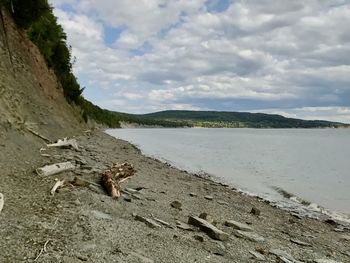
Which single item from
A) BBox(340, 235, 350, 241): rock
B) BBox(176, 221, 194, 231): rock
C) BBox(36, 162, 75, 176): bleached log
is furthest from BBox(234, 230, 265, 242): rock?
BBox(36, 162, 75, 176): bleached log

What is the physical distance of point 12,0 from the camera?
3209cm

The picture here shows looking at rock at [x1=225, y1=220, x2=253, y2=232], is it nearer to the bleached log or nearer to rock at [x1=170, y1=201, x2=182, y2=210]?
rock at [x1=170, y1=201, x2=182, y2=210]

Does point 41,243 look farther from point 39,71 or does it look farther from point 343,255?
point 39,71

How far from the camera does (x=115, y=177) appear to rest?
675 inches

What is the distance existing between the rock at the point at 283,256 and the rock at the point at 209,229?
129 cm

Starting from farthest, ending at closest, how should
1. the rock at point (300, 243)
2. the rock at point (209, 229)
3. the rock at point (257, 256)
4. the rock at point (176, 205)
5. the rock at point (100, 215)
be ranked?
the rock at point (176, 205) → the rock at point (300, 243) → the rock at point (209, 229) → the rock at point (100, 215) → the rock at point (257, 256)

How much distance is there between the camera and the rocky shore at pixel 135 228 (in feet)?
27.8

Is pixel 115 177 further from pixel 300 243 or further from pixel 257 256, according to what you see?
pixel 257 256

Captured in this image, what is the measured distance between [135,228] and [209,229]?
2.08 metres

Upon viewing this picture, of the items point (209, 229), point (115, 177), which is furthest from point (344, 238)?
point (115, 177)

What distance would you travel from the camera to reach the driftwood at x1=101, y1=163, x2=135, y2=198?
14.4m

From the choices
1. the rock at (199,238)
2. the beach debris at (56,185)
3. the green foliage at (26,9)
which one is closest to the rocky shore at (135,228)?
the rock at (199,238)

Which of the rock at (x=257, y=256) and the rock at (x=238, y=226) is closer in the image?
the rock at (x=257, y=256)

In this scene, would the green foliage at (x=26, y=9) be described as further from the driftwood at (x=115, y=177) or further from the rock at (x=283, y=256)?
the rock at (x=283, y=256)
